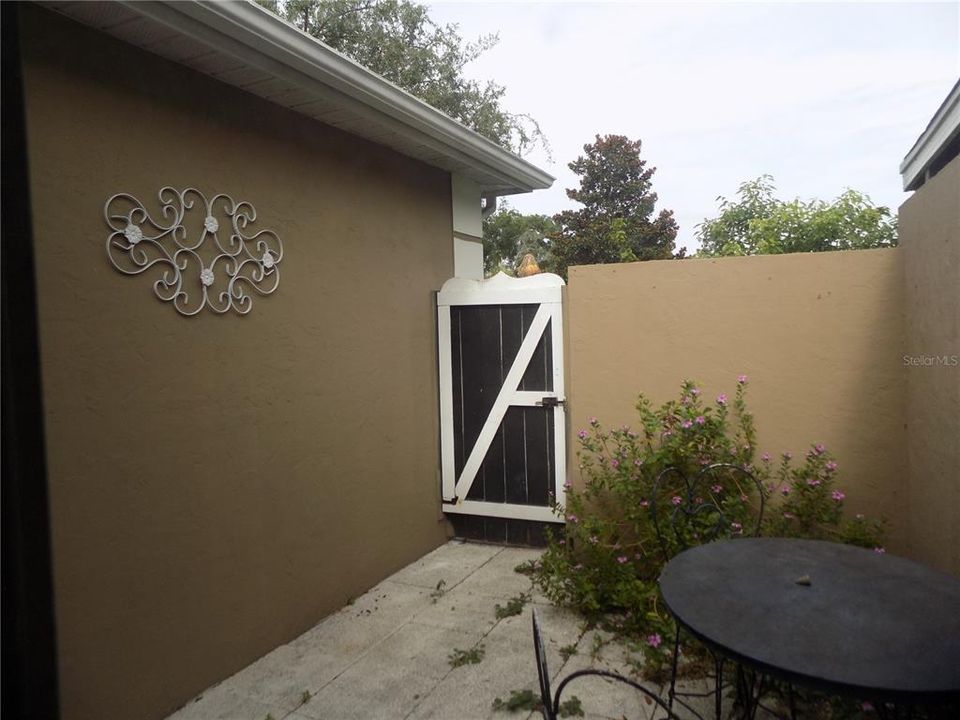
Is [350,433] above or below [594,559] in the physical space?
above

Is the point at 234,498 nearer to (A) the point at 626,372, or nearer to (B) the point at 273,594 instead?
→ (B) the point at 273,594

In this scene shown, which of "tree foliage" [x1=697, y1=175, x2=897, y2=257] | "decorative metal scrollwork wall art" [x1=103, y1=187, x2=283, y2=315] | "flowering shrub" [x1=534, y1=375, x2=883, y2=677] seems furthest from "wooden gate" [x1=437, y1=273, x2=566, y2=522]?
"tree foliage" [x1=697, y1=175, x2=897, y2=257]

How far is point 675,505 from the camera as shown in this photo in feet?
10.8

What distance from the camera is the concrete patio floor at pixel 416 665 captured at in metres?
2.53

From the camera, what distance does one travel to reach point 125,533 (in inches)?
94.7

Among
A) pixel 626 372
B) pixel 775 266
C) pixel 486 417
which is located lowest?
pixel 486 417

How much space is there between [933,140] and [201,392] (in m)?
4.51

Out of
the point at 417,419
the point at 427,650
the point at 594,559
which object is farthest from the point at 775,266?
the point at 427,650

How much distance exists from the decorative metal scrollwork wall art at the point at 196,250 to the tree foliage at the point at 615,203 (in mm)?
16341

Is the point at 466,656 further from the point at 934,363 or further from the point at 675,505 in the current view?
the point at 934,363

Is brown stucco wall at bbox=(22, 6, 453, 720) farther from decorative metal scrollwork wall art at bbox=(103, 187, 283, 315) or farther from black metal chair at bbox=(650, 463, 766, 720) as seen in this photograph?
black metal chair at bbox=(650, 463, 766, 720)

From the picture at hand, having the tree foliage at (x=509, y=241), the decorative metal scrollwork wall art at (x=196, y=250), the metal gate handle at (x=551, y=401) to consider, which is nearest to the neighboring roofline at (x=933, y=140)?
the metal gate handle at (x=551, y=401)

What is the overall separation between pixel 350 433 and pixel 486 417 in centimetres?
112

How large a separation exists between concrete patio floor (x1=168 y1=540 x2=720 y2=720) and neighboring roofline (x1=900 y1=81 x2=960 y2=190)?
3.36m
